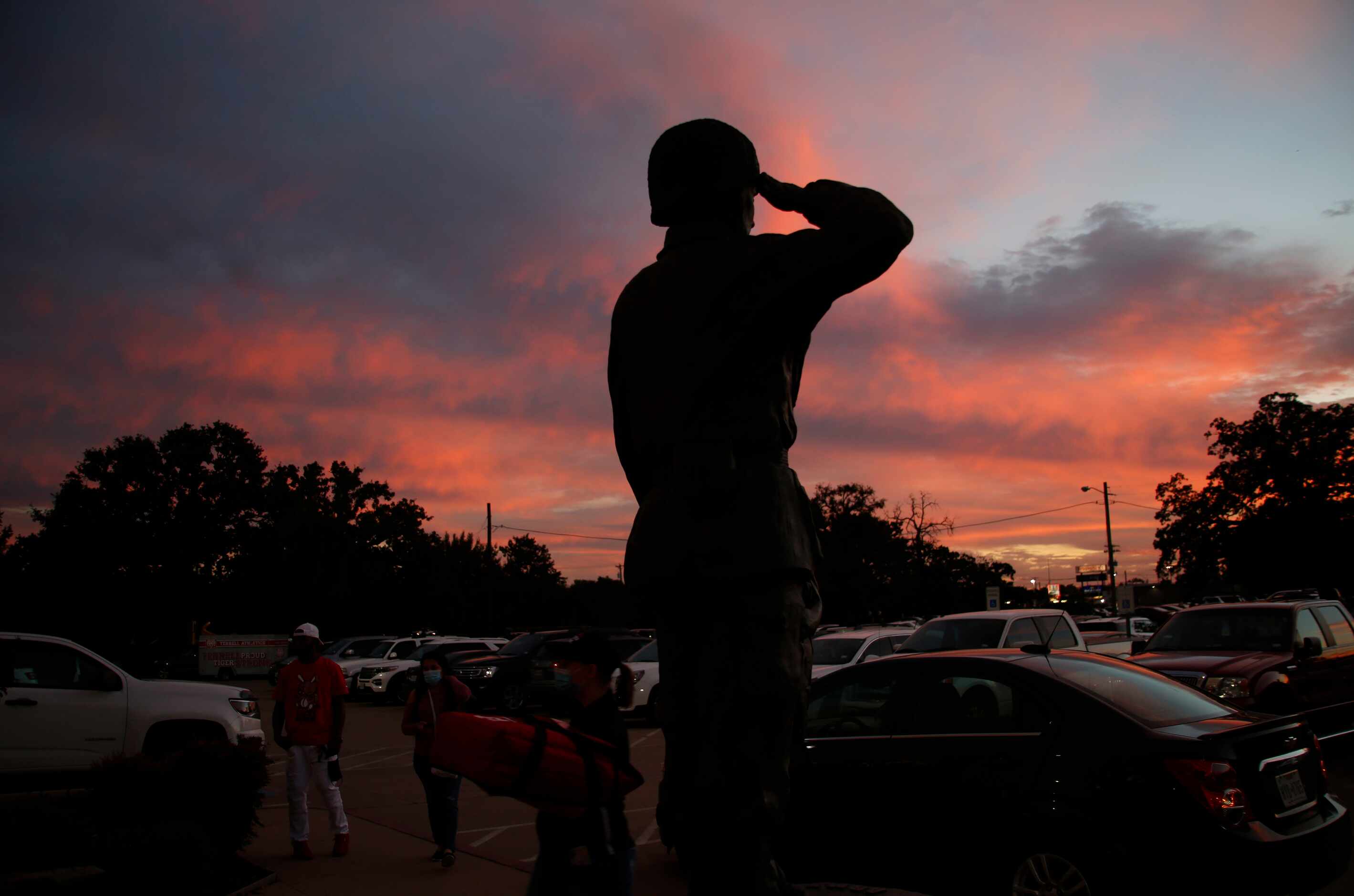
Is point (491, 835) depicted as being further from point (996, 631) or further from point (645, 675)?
point (645, 675)

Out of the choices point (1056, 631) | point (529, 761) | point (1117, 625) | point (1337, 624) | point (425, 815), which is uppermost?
point (529, 761)

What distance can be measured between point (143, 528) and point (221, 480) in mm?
5032

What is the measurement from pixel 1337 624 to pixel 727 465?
12251 mm

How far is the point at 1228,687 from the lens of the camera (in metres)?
9.78

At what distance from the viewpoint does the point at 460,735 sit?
228 cm

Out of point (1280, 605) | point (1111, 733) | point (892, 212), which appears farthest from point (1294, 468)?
point (892, 212)

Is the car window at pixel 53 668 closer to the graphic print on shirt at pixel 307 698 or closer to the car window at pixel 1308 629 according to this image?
the graphic print on shirt at pixel 307 698

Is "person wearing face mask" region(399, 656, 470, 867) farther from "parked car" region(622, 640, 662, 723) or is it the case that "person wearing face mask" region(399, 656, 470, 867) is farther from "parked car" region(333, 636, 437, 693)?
"parked car" region(333, 636, 437, 693)

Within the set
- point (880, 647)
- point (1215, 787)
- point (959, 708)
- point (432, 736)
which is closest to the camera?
point (1215, 787)

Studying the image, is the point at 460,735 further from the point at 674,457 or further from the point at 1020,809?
the point at 1020,809

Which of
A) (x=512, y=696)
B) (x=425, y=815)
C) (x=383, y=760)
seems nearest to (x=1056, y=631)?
(x=425, y=815)

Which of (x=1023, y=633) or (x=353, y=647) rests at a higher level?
(x=1023, y=633)

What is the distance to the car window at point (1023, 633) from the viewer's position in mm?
13938

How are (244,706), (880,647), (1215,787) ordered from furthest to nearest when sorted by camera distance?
(880,647), (244,706), (1215,787)
